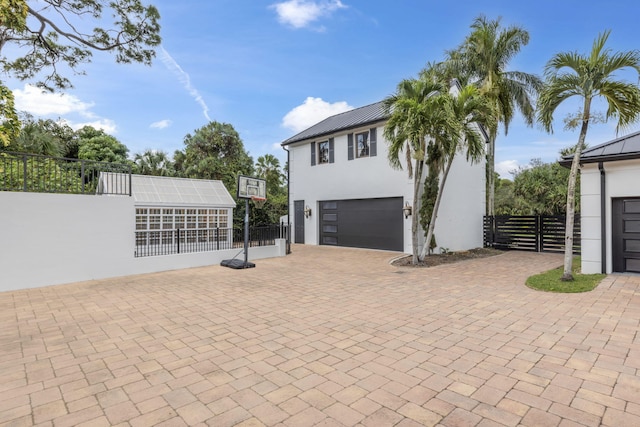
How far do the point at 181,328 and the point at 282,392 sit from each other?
2.40 m

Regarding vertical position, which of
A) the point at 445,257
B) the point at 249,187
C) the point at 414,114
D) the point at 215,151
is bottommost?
the point at 445,257

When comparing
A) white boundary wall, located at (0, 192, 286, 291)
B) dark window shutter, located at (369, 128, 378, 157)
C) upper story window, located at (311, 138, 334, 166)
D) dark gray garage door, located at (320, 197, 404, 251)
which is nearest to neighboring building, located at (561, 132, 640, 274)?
dark gray garage door, located at (320, 197, 404, 251)

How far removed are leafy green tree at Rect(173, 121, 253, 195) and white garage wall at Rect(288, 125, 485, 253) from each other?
845 centimetres

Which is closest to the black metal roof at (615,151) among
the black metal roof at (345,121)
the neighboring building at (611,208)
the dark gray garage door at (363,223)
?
the neighboring building at (611,208)

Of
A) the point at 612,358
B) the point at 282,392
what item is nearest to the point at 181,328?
the point at 282,392

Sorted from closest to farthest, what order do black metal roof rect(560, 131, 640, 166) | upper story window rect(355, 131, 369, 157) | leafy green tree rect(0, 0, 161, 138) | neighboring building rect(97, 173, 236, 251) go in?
black metal roof rect(560, 131, 640, 166), leafy green tree rect(0, 0, 161, 138), neighboring building rect(97, 173, 236, 251), upper story window rect(355, 131, 369, 157)

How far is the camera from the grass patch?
662 centimetres

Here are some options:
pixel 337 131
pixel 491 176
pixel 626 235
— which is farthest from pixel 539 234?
pixel 337 131

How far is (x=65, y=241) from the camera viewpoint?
26.0 feet

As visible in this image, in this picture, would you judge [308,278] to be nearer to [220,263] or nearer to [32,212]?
[220,263]

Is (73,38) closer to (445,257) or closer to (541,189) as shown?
(445,257)

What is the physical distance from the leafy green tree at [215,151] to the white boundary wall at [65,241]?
14459 millimetres

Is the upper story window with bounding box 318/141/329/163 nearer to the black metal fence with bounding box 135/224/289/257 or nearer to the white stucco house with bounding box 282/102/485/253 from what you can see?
the white stucco house with bounding box 282/102/485/253

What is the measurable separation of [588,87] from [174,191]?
14.8m
